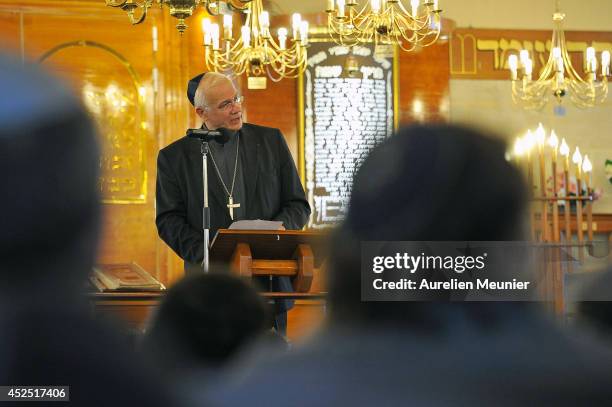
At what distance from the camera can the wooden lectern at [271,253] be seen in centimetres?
410

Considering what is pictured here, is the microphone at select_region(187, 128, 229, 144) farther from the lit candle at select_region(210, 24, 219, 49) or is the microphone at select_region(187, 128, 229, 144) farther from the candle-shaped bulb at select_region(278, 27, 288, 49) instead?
the candle-shaped bulb at select_region(278, 27, 288, 49)

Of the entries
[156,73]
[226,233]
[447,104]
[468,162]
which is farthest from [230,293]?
[447,104]

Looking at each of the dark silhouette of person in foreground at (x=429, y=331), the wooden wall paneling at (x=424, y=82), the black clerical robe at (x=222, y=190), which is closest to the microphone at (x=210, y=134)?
the black clerical robe at (x=222, y=190)

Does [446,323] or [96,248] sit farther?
[446,323]

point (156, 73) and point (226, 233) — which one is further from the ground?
point (156, 73)

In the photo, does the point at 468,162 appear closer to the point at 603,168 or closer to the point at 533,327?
the point at 533,327

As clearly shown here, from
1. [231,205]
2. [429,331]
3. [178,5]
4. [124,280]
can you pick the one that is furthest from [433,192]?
[178,5]

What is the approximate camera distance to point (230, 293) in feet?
4.50

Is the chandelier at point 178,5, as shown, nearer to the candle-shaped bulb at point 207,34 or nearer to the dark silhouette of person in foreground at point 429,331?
the candle-shaped bulb at point 207,34

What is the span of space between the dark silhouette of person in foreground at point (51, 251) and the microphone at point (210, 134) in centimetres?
320

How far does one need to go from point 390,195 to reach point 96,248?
296 mm

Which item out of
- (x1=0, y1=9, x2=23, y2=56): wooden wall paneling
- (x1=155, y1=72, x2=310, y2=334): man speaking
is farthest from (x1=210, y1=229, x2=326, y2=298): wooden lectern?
(x1=0, y1=9, x2=23, y2=56): wooden wall paneling

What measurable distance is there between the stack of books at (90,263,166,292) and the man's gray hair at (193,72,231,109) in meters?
0.76

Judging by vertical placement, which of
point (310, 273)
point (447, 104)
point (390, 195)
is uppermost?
point (447, 104)
